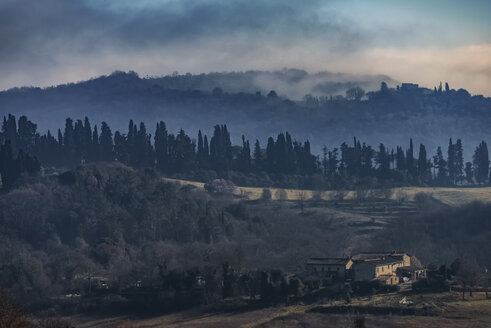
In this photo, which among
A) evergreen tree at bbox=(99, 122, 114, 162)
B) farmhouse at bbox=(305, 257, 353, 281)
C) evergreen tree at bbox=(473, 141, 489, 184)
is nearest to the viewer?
farmhouse at bbox=(305, 257, 353, 281)

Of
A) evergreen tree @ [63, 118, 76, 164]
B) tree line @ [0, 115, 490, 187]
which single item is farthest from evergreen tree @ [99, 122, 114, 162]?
evergreen tree @ [63, 118, 76, 164]

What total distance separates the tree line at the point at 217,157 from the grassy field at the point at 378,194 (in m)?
4.83

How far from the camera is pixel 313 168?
183375mm

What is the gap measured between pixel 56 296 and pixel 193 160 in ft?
225

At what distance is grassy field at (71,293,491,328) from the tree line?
77.1 metres

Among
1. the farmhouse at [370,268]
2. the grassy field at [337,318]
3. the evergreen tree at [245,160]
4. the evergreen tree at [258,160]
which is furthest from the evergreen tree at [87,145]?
the grassy field at [337,318]

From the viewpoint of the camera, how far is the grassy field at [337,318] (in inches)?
3498

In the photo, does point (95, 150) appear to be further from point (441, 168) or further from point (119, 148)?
point (441, 168)

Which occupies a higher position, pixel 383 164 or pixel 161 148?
pixel 161 148

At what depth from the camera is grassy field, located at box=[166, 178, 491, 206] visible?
165625 mm

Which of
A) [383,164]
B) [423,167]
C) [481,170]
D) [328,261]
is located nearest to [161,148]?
[383,164]

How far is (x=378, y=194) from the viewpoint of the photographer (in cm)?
16750

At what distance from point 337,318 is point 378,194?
7610 centimetres

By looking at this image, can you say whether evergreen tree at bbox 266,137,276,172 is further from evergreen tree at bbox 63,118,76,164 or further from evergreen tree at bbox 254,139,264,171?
evergreen tree at bbox 63,118,76,164
